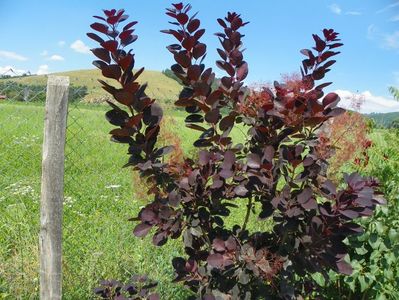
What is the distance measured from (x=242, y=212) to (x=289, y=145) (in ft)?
13.5

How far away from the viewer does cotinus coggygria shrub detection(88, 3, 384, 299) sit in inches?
69.4

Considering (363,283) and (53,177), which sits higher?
(53,177)

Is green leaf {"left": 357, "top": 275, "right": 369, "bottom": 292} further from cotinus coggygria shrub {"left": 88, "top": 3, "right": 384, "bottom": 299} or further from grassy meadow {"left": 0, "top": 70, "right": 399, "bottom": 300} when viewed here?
cotinus coggygria shrub {"left": 88, "top": 3, "right": 384, "bottom": 299}

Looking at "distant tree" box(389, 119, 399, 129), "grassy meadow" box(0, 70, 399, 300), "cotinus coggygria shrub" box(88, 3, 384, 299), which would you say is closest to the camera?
"cotinus coggygria shrub" box(88, 3, 384, 299)

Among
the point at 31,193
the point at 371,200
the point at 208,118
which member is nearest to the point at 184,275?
the point at 208,118

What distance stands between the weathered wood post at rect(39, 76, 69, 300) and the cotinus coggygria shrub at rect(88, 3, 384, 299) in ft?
2.04

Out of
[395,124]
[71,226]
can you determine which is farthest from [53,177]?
[395,124]

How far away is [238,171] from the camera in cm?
191

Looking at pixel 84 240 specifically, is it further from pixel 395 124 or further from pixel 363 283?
pixel 395 124

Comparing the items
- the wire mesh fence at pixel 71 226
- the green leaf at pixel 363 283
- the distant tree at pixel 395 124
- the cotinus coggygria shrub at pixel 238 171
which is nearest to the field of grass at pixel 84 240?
the wire mesh fence at pixel 71 226

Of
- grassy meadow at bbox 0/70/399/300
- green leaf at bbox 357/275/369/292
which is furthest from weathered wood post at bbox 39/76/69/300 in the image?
green leaf at bbox 357/275/369/292

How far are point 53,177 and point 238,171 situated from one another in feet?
3.65

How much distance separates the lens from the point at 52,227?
2.38m

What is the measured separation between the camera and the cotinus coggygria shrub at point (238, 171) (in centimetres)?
176
